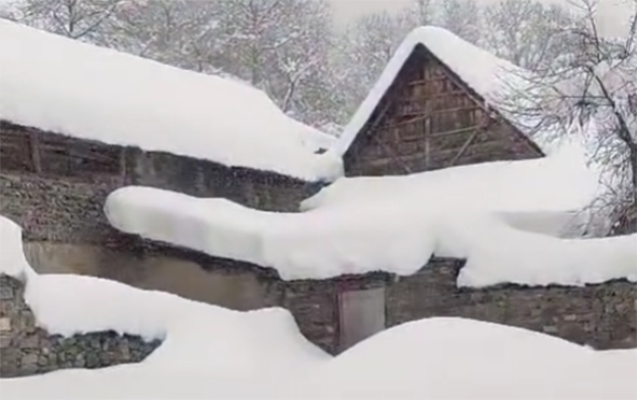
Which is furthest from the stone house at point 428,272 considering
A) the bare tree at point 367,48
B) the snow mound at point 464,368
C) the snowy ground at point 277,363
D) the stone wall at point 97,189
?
the bare tree at point 367,48

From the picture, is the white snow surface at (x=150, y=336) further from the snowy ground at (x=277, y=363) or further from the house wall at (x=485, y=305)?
the house wall at (x=485, y=305)

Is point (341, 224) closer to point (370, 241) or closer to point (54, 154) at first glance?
point (370, 241)

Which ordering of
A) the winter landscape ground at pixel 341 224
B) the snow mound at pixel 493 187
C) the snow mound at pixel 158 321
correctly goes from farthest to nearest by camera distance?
the snow mound at pixel 493 187 → the snow mound at pixel 158 321 → the winter landscape ground at pixel 341 224

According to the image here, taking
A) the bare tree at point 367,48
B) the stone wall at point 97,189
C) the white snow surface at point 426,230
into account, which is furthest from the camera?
the bare tree at point 367,48

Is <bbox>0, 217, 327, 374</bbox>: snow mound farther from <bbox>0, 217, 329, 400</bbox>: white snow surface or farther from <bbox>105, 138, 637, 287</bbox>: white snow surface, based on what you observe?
<bbox>105, 138, 637, 287</bbox>: white snow surface

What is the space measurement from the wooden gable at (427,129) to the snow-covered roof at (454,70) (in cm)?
11

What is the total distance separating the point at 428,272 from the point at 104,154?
5.33 metres

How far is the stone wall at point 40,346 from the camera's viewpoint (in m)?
10.1

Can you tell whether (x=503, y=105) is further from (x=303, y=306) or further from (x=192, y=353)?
(x=192, y=353)

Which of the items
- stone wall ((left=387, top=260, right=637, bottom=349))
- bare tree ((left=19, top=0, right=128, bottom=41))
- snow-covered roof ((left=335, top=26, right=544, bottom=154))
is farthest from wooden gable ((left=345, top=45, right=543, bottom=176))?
bare tree ((left=19, top=0, right=128, bottom=41))

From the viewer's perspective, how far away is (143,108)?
52.3ft

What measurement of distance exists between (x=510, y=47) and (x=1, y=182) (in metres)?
22.8

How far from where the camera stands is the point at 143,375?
33.6 feet

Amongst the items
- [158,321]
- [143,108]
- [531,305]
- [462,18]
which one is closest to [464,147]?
[531,305]
